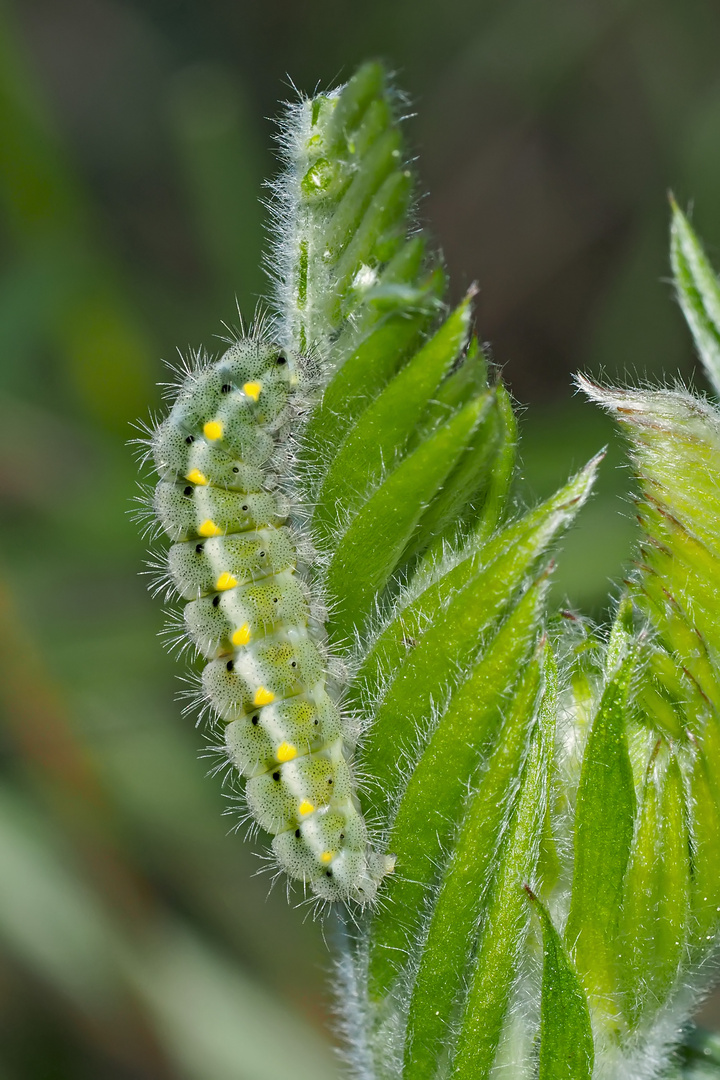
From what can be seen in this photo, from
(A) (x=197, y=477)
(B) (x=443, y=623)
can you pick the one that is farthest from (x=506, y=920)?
(A) (x=197, y=477)

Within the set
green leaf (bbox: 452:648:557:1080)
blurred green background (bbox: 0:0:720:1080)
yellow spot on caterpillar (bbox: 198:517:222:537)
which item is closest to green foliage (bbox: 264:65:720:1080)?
green leaf (bbox: 452:648:557:1080)

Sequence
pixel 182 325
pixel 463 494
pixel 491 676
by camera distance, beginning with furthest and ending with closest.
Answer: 1. pixel 182 325
2. pixel 463 494
3. pixel 491 676

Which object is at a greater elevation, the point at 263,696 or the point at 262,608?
the point at 262,608

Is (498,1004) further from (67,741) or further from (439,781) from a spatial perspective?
(67,741)

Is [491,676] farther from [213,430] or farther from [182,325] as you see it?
[182,325]

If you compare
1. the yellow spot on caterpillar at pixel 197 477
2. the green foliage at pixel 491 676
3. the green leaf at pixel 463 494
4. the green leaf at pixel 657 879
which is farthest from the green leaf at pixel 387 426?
the green leaf at pixel 657 879

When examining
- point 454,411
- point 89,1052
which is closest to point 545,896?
point 454,411
